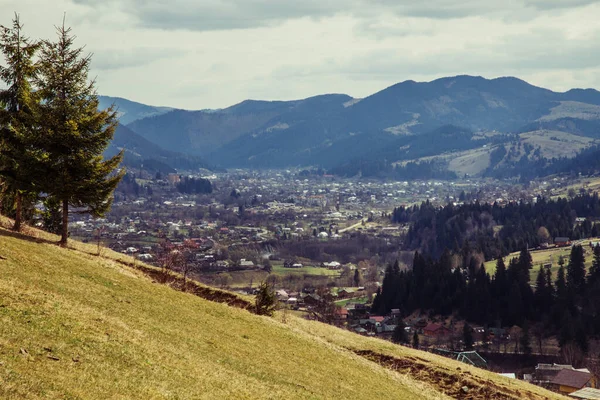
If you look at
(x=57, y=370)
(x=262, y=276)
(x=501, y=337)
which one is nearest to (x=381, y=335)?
(x=501, y=337)

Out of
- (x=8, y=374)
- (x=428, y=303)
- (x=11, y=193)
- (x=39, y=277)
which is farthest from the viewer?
(x=428, y=303)

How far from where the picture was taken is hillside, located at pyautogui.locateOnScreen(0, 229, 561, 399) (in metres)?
21.8

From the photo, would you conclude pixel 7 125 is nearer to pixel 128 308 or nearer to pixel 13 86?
pixel 13 86

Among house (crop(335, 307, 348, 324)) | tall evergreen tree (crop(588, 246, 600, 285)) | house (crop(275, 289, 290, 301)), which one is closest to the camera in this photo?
house (crop(335, 307, 348, 324))

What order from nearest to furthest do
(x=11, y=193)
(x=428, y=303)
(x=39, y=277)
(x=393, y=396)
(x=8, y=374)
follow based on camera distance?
→ (x=8, y=374) → (x=39, y=277) → (x=393, y=396) → (x=11, y=193) → (x=428, y=303)

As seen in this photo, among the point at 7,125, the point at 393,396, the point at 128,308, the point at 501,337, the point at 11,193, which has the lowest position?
the point at 501,337

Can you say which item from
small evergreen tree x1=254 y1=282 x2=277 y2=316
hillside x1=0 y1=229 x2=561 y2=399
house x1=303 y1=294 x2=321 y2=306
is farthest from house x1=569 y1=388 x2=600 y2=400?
house x1=303 y1=294 x2=321 y2=306

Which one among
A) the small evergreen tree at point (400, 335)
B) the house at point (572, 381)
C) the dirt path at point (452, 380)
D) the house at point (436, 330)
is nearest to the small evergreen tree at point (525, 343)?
the house at point (436, 330)

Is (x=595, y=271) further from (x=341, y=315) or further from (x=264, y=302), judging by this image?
(x=264, y=302)

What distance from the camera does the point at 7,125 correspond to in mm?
45594

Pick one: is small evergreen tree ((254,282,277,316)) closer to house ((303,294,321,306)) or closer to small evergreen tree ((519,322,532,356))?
small evergreen tree ((519,322,532,356))

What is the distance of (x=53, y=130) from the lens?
146ft

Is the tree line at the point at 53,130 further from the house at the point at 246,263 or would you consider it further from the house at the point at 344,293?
the house at the point at 246,263

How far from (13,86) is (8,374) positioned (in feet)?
106
